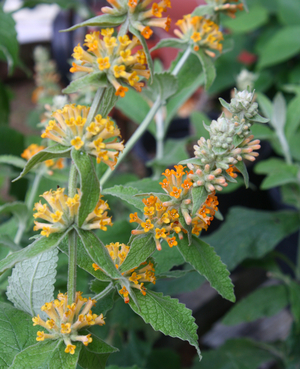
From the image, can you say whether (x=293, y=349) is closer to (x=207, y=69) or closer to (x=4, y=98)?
(x=207, y=69)

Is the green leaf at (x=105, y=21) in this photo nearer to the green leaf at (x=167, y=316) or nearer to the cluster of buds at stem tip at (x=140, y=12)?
the cluster of buds at stem tip at (x=140, y=12)

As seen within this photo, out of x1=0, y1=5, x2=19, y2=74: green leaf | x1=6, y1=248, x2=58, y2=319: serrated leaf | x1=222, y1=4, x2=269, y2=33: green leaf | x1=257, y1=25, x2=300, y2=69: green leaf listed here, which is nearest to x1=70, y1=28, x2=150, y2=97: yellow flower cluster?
x1=6, y1=248, x2=58, y2=319: serrated leaf

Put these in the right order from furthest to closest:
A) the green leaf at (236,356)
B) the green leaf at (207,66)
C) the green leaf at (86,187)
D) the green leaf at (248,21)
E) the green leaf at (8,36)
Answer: the green leaf at (248,21) → the green leaf at (236,356) → the green leaf at (8,36) → the green leaf at (207,66) → the green leaf at (86,187)

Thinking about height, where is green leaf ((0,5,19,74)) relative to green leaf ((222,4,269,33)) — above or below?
above

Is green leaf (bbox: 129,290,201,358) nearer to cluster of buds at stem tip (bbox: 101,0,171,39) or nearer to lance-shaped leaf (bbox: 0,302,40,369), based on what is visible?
lance-shaped leaf (bbox: 0,302,40,369)

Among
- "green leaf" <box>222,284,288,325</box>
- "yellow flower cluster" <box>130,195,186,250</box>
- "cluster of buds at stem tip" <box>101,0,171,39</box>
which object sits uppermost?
A: "cluster of buds at stem tip" <box>101,0,171,39</box>

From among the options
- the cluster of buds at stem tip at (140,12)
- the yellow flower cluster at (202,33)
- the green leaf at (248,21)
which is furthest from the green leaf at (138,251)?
the green leaf at (248,21)

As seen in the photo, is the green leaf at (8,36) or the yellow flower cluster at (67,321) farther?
the green leaf at (8,36)

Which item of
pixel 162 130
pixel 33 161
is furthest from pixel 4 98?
pixel 33 161
